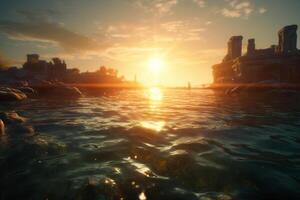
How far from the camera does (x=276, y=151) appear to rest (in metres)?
4.02

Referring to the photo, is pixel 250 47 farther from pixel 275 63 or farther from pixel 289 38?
pixel 275 63

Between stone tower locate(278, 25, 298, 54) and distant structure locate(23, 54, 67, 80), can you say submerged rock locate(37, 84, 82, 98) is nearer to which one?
stone tower locate(278, 25, 298, 54)

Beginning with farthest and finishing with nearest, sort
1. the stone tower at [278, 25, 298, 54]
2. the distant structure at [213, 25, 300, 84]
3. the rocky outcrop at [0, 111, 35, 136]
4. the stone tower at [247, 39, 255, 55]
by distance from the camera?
the stone tower at [247, 39, 255, 55] → the stone tower at [278, 25, 298, 54] → the distant structure at [213, 25, 300, 84] → the rocky outcrop at [0, 111, 35, 136]

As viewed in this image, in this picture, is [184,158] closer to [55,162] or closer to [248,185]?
[248,185]

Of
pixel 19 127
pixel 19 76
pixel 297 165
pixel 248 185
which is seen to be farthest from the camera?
pixel 19 76

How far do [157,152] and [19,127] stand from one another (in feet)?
13.8

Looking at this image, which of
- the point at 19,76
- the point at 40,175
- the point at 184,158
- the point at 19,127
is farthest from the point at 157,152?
the point at 19,76

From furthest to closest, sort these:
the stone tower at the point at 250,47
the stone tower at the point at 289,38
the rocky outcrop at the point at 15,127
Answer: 1. the stone tower at the point at 250,47
2. the stone tower at the point at 289,38
3. the rocky outcrop at the point at 15,127

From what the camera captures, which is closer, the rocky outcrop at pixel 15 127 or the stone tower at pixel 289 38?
the rocky outcrop at pixel 15 127

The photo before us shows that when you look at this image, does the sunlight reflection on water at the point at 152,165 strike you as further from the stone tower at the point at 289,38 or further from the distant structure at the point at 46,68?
the distant structure at the point at 46,68

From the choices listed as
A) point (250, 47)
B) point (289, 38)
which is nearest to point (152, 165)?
point (289, 38)

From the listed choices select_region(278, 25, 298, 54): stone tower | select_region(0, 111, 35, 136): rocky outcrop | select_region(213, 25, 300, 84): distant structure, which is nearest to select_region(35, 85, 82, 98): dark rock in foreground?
select_region(0, 111, 35, 136): rocky outcrop

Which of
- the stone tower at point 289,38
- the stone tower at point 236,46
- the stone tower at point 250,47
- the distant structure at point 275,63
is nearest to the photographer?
the distant structure at point 275,63

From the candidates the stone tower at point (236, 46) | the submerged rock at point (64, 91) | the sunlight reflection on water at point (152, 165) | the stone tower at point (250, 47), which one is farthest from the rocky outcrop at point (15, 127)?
the stone tower at point (236, 46)
